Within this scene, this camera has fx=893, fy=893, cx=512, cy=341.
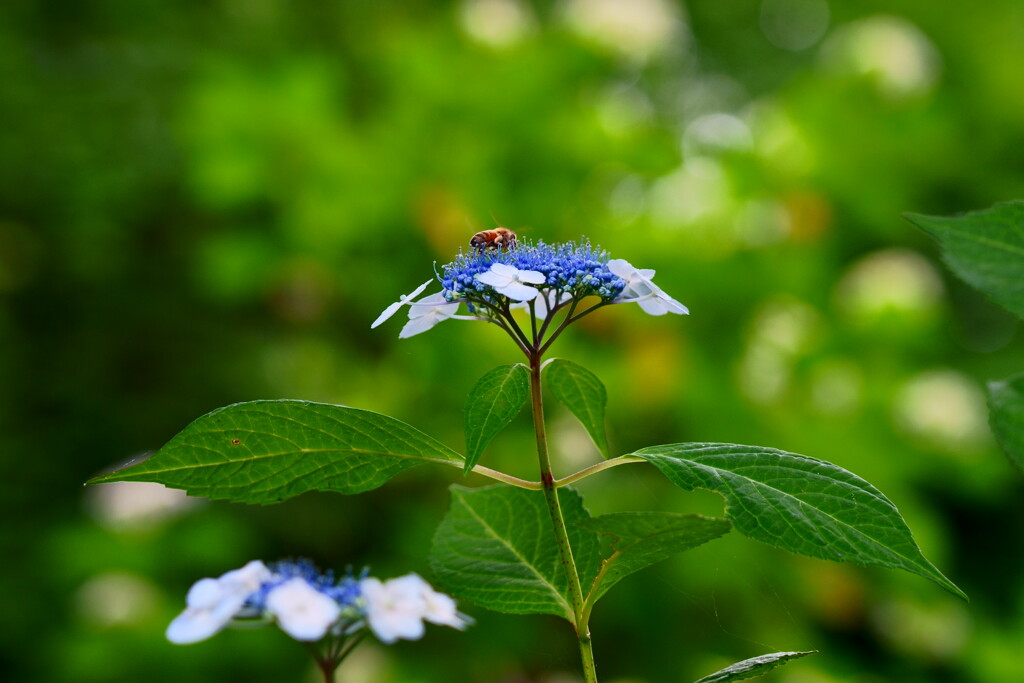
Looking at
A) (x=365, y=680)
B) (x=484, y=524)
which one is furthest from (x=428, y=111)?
(x=484, y=524)

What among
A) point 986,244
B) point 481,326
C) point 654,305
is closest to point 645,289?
point 654,305

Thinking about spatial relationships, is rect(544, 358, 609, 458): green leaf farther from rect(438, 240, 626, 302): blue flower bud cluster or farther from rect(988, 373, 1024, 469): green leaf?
rect(988, 373, 1024, 469): green leaf

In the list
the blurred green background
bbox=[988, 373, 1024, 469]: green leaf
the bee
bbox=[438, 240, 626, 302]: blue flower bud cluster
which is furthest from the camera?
the blurred green background

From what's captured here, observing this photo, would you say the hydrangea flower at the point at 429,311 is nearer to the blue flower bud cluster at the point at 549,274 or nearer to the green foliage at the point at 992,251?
the blue flower bud cluster at the point at 549,274

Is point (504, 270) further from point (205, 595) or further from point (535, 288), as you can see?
point (205, 595)

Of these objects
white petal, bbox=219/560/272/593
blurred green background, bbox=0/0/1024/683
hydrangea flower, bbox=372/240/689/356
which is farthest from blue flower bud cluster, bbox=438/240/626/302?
blurred green background, bbox=0/0/1024/683
